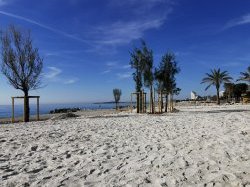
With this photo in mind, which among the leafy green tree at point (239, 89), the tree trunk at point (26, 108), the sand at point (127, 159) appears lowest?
the sand at point (127, 159)

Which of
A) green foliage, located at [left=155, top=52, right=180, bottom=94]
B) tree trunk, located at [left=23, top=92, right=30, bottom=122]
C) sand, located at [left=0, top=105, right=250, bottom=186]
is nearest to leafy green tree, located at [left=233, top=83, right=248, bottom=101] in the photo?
green foliage, located at [left=155, top=52, right=180, bottom=94]

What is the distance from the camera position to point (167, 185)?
5059 mm

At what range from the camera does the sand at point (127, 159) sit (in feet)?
17.6

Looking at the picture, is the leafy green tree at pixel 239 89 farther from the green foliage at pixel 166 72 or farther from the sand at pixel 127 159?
the sand at pixel 127 159

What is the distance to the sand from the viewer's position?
5379mm

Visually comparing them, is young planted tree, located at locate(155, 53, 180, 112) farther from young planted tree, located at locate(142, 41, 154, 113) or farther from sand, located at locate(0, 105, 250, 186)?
sand, located at locate(0, 105, 250, 186)

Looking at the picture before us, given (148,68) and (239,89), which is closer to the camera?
(148,68)

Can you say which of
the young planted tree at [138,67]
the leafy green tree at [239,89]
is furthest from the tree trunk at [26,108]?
the leafy green tree at [239,89]

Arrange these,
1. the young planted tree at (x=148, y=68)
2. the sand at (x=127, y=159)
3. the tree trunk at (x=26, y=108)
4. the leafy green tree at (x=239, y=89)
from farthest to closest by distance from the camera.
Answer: the leafy green tree at (x=239, y=89) → the young planted tree at (x=148, y=68) → the tree trunk at (x=26, y=108) → the sand at (x=127, y=159)

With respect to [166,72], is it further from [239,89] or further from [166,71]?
[239,89]

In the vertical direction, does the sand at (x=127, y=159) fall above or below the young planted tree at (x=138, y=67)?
below

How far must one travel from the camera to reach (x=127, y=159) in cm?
695

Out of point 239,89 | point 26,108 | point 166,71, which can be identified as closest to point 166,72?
point 166,71

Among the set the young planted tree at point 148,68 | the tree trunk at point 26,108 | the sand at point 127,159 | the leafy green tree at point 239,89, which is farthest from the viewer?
the leafy green tree at point 239,89
